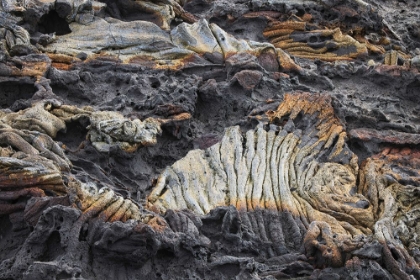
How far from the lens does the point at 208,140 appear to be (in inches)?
227

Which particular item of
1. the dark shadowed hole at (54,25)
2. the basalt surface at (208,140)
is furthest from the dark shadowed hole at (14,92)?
the dark shadowed hole at (54,25)

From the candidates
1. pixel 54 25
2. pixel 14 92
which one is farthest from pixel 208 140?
pixel 54 25

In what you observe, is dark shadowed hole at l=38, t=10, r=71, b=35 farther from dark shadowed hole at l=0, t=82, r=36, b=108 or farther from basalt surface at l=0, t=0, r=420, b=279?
dark shadowed hole at l=0, t=82, r=36, b=108

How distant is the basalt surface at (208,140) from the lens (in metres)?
4.39

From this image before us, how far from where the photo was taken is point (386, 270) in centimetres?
440

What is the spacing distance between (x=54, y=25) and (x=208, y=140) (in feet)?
6.60

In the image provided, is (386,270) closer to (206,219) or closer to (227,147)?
(206,219)

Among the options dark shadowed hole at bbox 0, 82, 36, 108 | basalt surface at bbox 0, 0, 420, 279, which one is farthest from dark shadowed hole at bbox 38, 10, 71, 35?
dark shadowed hole at bbox 0, 82, 36, 108

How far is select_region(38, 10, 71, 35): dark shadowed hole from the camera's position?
684cm

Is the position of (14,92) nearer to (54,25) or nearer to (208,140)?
(54,25)

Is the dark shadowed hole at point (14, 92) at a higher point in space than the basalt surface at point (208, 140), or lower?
lower

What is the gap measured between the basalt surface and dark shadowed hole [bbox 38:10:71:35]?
13mm

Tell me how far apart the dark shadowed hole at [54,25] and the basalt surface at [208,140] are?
13 millimetres

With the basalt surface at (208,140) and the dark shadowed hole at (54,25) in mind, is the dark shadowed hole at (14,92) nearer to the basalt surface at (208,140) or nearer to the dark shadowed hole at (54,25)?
the basalt surface at (208,140)
